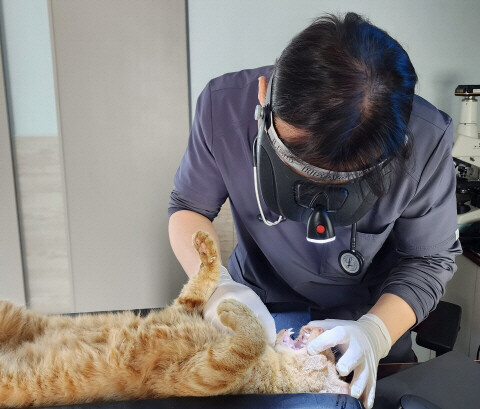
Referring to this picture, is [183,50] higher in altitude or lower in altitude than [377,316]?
higher

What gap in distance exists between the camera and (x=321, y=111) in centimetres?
65

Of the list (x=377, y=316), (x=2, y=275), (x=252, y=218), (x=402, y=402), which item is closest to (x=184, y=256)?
(x=252, y=218)

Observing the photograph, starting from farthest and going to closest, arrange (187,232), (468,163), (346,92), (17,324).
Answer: (468,163) → (187,232) → (17,324) → (346,92)

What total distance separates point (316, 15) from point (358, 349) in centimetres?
165

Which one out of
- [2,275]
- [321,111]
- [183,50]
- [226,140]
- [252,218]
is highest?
[183,50]

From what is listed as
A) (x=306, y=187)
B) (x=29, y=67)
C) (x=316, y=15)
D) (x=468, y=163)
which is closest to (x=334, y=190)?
(x=306, y=187)

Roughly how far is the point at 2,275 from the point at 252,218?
1.66 meters

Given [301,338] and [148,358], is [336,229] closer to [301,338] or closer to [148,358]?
[301,338]

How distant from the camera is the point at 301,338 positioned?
0.98 m

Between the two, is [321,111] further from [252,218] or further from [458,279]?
[458,279]

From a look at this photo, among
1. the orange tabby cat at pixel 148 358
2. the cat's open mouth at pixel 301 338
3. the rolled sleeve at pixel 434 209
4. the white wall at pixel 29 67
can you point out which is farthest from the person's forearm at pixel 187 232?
the white wall at pixel 29 67

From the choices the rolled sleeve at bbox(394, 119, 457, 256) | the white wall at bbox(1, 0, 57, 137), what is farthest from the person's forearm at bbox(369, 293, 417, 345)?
the white wall at bbox(1, 0, 57, 137)

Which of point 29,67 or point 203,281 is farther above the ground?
point 29,67

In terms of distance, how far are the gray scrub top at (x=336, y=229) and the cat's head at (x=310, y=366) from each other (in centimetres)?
22
